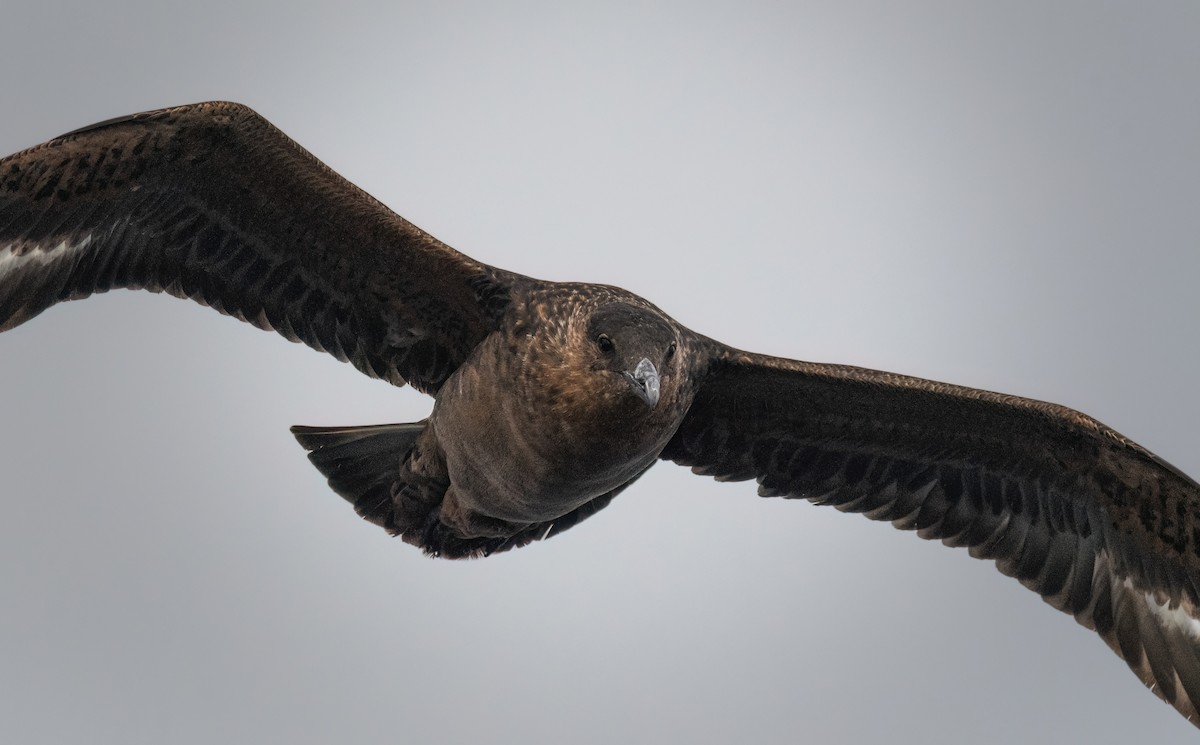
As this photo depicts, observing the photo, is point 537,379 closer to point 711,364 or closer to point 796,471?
point 711,364

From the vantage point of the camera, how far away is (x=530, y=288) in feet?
22.2

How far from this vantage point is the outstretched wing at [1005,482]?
7.38m

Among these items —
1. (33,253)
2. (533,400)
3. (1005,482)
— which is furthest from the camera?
(1005,482)

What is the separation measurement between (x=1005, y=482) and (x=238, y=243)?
12.2ft

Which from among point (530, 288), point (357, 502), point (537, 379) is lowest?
point (357, 502)

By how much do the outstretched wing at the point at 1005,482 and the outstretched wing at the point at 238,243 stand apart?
1253 millimetres

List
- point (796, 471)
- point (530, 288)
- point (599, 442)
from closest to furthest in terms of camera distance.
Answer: point (599, 442) < point (530, 288) < point (796, 471)

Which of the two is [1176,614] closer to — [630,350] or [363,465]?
[630,350]

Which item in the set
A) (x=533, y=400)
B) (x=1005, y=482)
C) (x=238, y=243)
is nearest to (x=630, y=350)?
(x=533, y=400)

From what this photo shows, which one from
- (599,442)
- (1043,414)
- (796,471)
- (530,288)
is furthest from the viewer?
(796,471)

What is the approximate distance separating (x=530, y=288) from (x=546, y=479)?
0.82m

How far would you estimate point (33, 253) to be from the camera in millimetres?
7016

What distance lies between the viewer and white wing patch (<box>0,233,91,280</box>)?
274 inches

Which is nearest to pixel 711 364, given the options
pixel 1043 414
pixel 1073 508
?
pixel 1043 414
